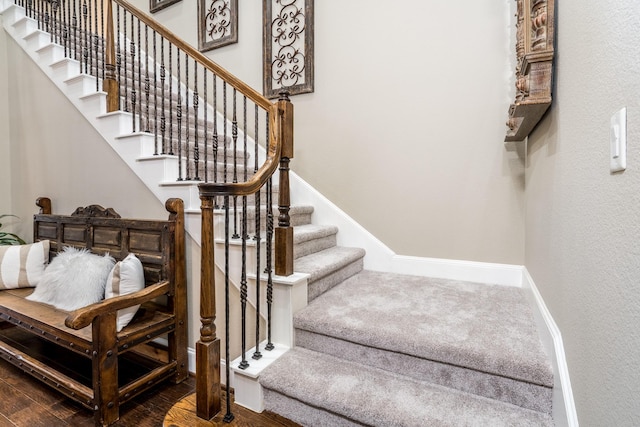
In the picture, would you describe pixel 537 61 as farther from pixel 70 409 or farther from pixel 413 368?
pixel 70 409

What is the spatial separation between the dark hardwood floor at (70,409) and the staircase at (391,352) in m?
0.10

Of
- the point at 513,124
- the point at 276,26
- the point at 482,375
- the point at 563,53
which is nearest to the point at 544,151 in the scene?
the point at 513,124

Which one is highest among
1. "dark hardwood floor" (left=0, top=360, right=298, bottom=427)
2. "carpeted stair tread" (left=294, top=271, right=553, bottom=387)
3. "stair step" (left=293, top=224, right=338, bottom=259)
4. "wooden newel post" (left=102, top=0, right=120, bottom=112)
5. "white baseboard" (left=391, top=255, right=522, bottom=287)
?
"wooden newel post" (left=102, top=0, right=120, bottom=112)

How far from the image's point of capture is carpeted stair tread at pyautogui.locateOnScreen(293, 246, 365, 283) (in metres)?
1.97

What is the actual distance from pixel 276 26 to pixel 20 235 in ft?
11.2

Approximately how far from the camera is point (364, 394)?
1.35 meters

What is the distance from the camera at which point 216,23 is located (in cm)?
348

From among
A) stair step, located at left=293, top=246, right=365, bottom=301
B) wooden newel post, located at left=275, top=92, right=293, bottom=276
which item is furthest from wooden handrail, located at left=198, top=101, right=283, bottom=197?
stair step, located at left=293, top=246, right=365, bottom=301

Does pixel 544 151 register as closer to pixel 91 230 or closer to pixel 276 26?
pixel 276 26

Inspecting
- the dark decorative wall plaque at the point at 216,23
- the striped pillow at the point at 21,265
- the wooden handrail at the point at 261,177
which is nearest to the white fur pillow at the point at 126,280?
the wooden handrail at the point at 261,177

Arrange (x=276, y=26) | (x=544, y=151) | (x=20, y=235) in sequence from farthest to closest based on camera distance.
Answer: (x=20, y=235) → (x=276, y=26) → (x=544, y=151)

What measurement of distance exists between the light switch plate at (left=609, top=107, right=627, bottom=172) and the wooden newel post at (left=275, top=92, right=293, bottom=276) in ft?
4.42

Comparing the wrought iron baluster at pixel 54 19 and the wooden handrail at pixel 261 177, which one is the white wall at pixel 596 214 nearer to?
the wooden handrail at pixel 261 177

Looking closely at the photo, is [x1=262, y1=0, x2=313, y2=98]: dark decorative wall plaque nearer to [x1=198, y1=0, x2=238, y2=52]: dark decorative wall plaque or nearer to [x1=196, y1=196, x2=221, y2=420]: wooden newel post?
[x1=198, y1=0, x2=238, y2=52]: dark decorative wall plaque
